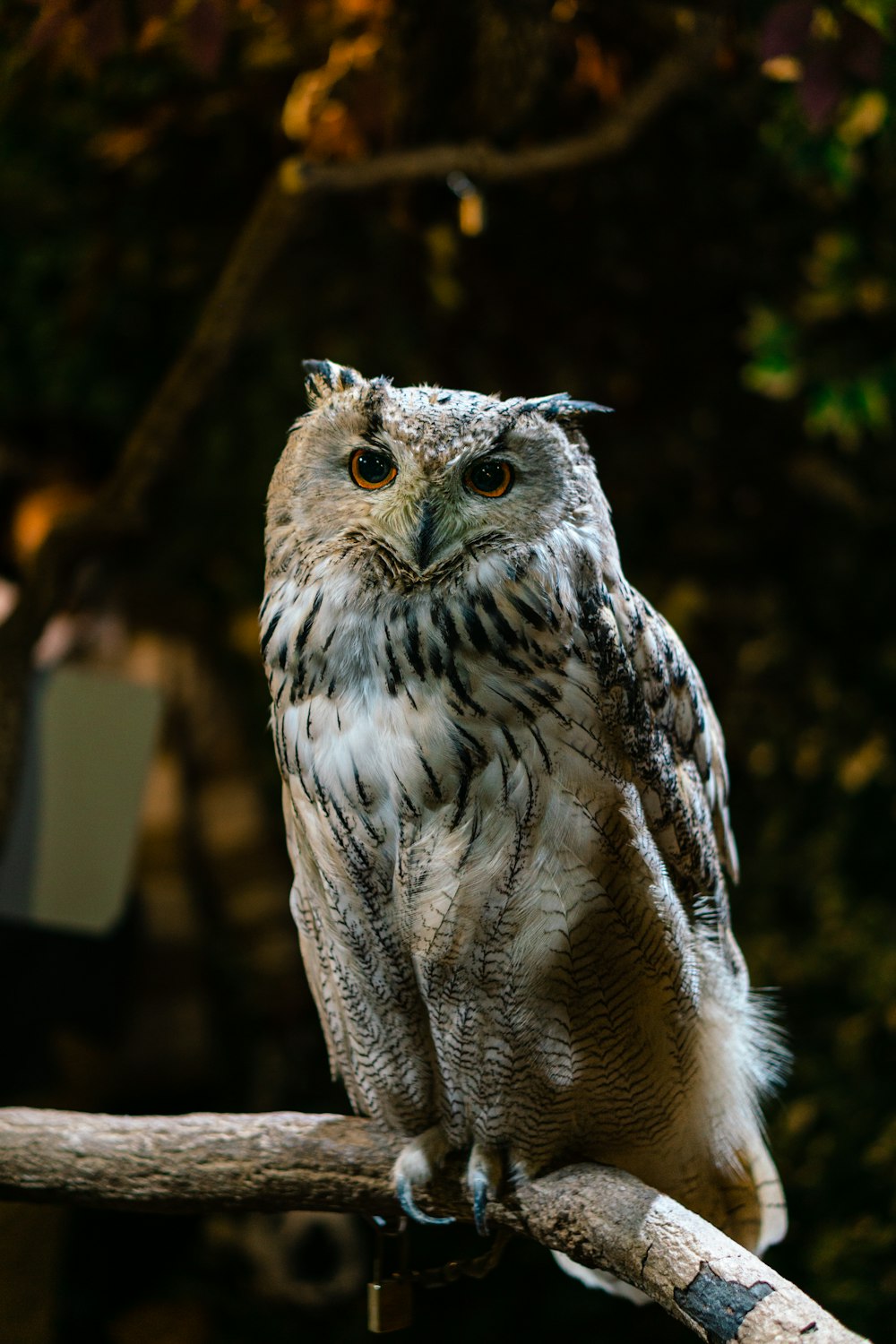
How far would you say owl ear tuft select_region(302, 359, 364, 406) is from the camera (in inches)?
42.3

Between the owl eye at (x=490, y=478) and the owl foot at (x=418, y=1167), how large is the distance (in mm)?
765

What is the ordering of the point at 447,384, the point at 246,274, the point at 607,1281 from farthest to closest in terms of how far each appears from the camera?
the point at 447,384
the point at 246,274
the point at 607,1281

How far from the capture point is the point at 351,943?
3.94 ft

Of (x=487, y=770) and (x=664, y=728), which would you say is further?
(x=664, y=728)

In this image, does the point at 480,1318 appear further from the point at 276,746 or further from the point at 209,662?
the point at 276,746

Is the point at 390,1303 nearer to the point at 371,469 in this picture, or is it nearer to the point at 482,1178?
the point at 482,1178

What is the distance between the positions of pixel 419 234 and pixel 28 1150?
177 centimetres

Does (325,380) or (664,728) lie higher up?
(325,380)

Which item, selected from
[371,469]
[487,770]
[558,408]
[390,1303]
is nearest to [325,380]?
[371,469]

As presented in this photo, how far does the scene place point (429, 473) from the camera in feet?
3.25

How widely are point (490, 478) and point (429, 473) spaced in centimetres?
6

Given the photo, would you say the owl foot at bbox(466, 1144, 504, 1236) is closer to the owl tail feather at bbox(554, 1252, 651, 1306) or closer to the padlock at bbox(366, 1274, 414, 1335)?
the padlock at bbox(366, 1274, 414, 1335)

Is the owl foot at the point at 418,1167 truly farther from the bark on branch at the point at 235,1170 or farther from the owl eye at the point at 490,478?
the owl eye at the point at 490,478

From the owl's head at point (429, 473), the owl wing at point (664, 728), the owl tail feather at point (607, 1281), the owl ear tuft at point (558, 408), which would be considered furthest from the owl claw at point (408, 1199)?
the owl ear tuft at point (558, 408)
